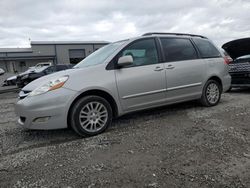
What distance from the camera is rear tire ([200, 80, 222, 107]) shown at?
5.19m

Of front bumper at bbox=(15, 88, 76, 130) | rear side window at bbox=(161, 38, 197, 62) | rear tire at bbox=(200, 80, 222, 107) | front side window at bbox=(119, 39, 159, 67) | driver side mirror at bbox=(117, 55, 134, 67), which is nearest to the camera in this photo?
front bumper at bbox=(15, 88, 76, 130)

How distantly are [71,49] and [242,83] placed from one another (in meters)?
41.0

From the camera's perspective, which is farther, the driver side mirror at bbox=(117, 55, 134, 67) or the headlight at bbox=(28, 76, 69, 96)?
the driver side mirror at bbox=(117, 55, 134, 67)

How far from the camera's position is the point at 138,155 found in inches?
116

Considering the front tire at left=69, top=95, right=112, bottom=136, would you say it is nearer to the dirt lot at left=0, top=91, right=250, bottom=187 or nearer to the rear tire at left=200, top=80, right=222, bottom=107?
the dirt lot at left=0, top=91, right=250, bottom=187

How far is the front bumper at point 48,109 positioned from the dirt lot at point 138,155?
A: 33 cm

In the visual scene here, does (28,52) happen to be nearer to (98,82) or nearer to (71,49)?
(71,49)

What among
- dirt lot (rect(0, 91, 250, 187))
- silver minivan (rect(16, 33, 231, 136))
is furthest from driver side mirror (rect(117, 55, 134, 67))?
dirt lot (rect(0, 91, 250, 187))

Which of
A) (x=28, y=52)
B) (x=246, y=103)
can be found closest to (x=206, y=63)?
(x=246, y=103)

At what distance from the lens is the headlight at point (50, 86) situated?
11.5 feet

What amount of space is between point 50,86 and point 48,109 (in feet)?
1.18

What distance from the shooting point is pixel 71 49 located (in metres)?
44.7

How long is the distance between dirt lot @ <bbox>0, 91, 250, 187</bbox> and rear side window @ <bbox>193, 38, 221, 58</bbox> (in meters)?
1.52

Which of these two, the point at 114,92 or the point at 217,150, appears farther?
the point at 114,92
